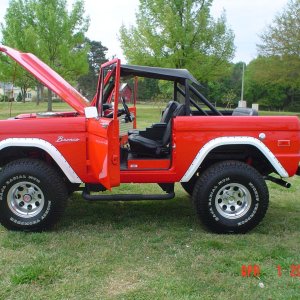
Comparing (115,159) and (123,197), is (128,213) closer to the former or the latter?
(123,197)

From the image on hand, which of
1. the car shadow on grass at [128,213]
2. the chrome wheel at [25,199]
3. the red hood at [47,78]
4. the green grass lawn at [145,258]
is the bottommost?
the green grass lawn at [145,258]

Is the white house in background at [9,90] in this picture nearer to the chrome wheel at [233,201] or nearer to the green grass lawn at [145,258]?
the green grass lawn at [145,258]

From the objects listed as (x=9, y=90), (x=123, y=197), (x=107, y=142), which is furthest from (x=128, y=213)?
(x=9, y=90)

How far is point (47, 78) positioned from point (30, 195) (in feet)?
4.55

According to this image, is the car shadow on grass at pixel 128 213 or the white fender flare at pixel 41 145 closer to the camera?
the white fender flare at pixel 41 145

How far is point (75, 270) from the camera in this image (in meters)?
3.90

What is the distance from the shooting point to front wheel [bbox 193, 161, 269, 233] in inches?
190

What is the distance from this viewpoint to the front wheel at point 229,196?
4.83 metres

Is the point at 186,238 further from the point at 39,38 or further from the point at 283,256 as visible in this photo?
the point at 39,38

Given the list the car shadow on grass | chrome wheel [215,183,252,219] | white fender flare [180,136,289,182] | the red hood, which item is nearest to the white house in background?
the red hood

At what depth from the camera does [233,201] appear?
4.98 meters

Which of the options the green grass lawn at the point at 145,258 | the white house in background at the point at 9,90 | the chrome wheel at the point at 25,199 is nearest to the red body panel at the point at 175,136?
the chrome wheel at the point at 25,199

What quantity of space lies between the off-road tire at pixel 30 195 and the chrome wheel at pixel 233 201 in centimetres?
174

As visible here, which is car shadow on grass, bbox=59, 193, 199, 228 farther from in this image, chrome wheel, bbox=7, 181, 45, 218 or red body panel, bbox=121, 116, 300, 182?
red body panel, bbox=121, 116, 300, 182
